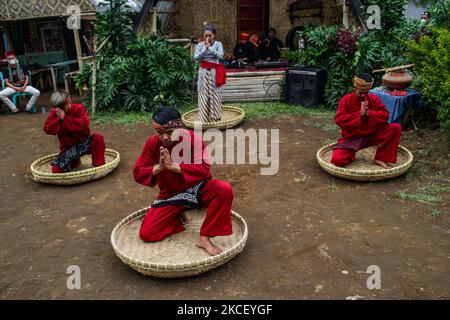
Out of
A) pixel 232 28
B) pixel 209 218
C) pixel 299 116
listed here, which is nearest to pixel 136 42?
pixel 299 116

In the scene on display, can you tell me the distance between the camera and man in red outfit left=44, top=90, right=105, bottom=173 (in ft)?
16.4

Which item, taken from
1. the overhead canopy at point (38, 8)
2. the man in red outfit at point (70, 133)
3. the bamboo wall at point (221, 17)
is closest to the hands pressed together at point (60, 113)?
the man in red outfit at point (70, 133)

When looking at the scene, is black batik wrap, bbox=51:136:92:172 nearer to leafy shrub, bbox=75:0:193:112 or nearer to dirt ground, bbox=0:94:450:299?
dirt ground, bbox=0:94:450:299

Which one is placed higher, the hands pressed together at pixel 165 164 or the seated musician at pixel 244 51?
the seated musician at pixel 244 51

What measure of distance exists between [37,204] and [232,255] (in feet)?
8.77

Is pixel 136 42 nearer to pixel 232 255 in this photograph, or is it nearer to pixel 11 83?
pixel 11 83

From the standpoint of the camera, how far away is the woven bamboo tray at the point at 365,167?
4691mm

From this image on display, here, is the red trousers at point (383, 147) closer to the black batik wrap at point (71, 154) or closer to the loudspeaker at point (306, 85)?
the black batik wrap at point (71, 154)

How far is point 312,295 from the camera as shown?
117 inches

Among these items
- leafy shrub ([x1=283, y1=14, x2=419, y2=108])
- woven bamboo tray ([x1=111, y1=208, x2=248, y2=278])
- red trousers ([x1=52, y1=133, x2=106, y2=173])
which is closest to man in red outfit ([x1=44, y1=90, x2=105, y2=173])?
red trousers ([x1=52, y1=133, x2=106, y2=173])

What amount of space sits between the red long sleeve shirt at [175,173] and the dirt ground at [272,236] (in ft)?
2.46

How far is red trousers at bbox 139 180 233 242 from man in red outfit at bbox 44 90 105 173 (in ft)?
6.68
